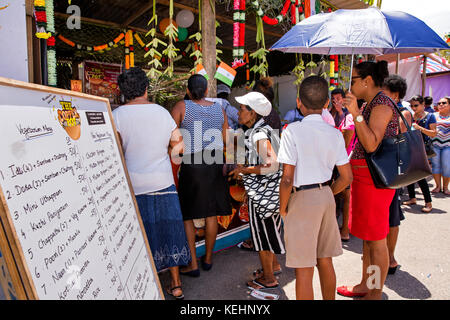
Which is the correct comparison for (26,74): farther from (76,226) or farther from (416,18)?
(416,18)

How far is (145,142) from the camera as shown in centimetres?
215

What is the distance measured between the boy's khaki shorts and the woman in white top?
38.6 inches

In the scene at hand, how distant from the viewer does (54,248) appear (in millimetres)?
965

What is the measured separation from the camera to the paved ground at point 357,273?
263 centimetres

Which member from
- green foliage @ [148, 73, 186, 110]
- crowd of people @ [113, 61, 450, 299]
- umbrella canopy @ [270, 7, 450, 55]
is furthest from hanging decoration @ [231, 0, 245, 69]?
umbrella canopy @ [270, 7, 450, 55]

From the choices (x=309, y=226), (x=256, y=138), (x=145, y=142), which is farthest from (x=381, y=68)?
(x=145, y=142)

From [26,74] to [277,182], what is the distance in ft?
6.28

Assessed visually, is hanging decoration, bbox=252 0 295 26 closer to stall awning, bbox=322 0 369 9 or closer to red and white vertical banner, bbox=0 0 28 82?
stall awning, bbox=322 0 369 9

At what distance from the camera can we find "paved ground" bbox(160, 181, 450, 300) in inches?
104

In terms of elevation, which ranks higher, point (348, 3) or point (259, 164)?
point (348, 3)

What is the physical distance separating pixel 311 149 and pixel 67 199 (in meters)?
1.44

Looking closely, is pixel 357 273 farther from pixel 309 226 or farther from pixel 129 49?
pixel 129 49

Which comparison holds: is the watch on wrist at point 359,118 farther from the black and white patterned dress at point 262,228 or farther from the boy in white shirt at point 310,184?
the black and white patterned dress at point 262,228

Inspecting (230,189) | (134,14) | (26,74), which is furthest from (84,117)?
(134,14)
